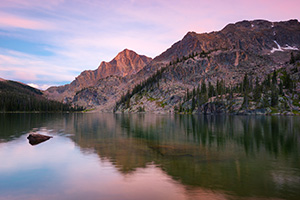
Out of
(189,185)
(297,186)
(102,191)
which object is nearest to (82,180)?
(102,191)

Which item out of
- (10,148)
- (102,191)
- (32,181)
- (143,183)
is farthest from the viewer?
(10,148)

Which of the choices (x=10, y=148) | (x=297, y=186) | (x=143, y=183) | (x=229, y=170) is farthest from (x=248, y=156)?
(x=10, y=148)

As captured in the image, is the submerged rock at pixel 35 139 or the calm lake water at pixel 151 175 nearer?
the calm lake water at pixel 151 175

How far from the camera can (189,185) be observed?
19453 mm

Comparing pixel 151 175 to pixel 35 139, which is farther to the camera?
pixel 35 139

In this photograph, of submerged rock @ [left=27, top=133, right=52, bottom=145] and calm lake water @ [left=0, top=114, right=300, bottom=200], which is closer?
calm lake water @ [left=0, top=114, right=300, bottom=200]

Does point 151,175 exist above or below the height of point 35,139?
below

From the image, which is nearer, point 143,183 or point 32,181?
point 143,183

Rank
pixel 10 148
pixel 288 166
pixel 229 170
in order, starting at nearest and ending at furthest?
1. pixel 229 170
2. pixel 288 166
3. pixel 10 148

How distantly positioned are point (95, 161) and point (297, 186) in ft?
81.6

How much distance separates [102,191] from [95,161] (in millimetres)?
11879

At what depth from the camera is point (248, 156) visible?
3216 cm

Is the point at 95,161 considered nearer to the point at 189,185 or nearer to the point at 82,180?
the point at 82,180

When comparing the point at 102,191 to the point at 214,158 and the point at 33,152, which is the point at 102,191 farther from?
the point at 33,152
